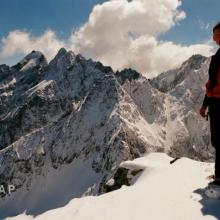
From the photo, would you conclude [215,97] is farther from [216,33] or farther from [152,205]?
[152,205]

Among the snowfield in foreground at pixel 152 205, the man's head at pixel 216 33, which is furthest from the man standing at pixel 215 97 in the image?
the snowfield in foreground at pixel 152 205

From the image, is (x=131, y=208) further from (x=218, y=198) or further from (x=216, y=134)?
(x=216, y=134)

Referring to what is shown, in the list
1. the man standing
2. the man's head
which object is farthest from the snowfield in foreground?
the man's head

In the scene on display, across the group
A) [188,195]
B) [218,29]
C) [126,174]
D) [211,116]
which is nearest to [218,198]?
[188,195]

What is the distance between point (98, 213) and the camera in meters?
10.1

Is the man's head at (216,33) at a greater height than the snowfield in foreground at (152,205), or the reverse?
the man's head at (216,33)

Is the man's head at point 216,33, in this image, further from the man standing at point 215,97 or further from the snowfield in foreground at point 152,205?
the snowfield in foreground at point 152,205

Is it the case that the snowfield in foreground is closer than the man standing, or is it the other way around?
the snowfield in foreground

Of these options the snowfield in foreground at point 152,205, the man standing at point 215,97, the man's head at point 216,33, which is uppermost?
the man's head at point 216,33

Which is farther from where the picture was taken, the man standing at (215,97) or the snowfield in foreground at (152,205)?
the man standing at (215,97)

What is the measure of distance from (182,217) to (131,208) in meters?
1.39

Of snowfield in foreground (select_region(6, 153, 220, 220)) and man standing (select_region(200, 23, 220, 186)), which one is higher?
man standing (select_region(200, 23, 220, 186))

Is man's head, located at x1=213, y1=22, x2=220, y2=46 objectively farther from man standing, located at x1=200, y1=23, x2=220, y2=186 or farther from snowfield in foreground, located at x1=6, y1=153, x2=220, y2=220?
snowfield in foreground, located at x1=6, y1=153, x2=220, y2=220

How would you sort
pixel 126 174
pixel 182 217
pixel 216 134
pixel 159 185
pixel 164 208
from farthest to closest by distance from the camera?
1. pixel 126 174
2. pixel 159 185
3. pixel 216 134
4. pixel 164 208
5. pixel 182 217
